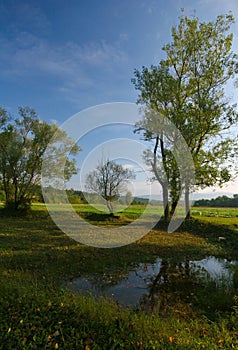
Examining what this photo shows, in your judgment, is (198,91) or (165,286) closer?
(165,286)

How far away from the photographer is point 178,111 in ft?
49.3

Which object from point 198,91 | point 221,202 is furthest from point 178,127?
point 221,202

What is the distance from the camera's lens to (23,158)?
2195 centimetres

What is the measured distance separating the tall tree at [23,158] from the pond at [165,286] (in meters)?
15.7

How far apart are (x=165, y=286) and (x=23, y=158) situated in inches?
780

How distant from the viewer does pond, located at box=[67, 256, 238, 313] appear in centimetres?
509

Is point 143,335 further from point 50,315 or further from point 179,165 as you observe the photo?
point 179,165

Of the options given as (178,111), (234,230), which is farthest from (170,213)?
(178,111)

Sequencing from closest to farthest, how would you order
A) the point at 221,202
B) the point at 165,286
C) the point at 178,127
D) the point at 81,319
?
the point at 81,319 → the point at 165,286 → the point at 178,127 → the point at 221,202

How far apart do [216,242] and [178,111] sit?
8.76 meters

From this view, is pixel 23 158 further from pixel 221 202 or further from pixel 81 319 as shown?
pixel 221 202

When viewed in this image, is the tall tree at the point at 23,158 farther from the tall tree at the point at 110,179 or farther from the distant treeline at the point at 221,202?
the distant treeline at the point at 221,202

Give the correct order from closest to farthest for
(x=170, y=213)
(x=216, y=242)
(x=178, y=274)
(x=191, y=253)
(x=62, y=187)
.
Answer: (x=178, y=274)
(x=191, y=253)
(x=216, y=242)
(x=170, y=213)
(x=62, y=187)

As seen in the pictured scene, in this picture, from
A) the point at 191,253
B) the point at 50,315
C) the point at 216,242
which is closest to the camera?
the point at 50,315
